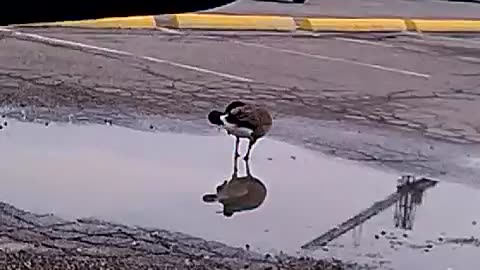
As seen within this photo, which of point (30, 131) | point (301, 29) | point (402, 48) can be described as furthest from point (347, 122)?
point (301, 29)

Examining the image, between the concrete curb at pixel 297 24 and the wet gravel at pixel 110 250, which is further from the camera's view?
the concrete curb at pixel 297 24

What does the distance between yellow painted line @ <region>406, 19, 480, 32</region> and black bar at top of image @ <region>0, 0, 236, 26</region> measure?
45.1 ft

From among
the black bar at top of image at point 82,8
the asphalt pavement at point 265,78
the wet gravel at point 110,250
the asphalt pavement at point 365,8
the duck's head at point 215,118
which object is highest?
the asphalt pavement at point 365,8

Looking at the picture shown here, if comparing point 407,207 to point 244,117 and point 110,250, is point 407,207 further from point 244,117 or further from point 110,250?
point 110,250

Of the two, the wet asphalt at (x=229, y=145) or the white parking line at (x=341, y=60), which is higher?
the white parking line at (x=341, y=60)

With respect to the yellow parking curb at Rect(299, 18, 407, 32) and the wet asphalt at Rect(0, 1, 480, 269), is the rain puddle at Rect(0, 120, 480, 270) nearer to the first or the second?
the wet asphalt at Rect(0, 1, 480, 269)

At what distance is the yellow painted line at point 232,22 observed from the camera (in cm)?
1519

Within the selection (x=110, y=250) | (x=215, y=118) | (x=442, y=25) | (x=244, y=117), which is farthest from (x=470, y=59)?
(x=110, y=250)

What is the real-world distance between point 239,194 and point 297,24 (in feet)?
30.6

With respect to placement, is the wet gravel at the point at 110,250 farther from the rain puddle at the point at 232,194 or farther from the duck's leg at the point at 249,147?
the duck's leg at the point at 249,147

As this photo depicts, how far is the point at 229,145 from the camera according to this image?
8.00 metres

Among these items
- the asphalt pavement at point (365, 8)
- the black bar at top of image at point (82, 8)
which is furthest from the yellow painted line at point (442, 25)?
the black bar at top of image at point (82, 8)

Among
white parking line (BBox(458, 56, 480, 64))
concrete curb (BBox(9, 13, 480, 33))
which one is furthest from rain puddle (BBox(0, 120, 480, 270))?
concrete curb (BBox(9, 13, 480, 33))

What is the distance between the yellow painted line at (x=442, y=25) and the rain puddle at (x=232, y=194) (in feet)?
28.4
